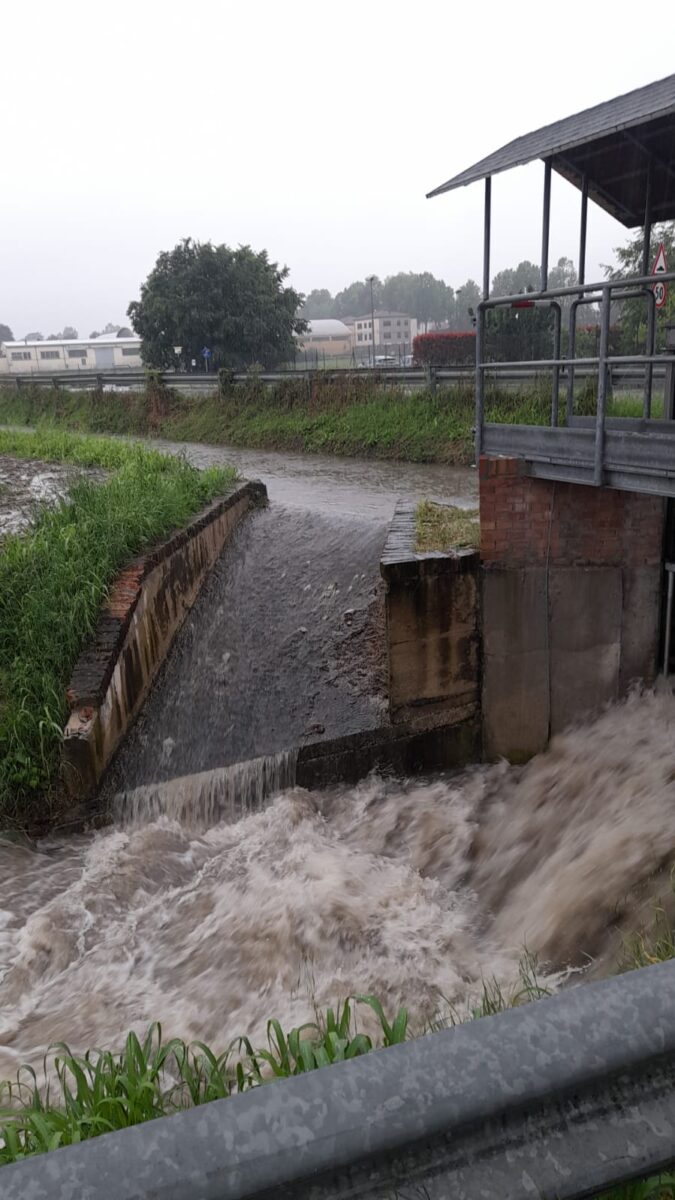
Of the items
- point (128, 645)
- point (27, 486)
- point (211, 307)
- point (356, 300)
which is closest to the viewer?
point (128, 645)

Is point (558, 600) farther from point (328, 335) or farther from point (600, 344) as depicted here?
point (328, 335)

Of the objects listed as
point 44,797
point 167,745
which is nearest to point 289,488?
point 167,745

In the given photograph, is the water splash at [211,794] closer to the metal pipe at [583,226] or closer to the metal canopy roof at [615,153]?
the metal pipe at [583,226]

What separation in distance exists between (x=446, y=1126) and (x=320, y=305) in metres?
183

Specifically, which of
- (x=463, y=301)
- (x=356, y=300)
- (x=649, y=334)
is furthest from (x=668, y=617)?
(x=356, y=300)

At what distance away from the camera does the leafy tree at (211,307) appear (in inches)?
1271

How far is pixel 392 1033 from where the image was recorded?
2.53 meters

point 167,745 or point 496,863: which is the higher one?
point 167,745

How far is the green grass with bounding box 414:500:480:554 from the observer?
776cm

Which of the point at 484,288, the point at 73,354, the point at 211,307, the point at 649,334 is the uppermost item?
the point at 73,354

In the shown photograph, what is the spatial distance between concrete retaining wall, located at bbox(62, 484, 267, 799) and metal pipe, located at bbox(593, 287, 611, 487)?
394 centimetres

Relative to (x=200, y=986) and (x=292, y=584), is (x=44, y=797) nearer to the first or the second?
(x=200, y=986)

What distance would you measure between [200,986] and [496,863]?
2.43m

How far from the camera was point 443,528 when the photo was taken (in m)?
8.33
